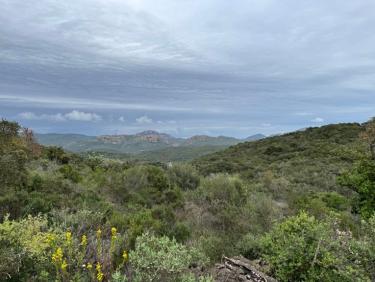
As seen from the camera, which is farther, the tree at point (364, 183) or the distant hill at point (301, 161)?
the distant hill at point (301, 161)

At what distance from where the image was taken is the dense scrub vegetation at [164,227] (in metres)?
5.48

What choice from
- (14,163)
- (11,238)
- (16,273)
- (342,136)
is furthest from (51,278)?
(342,136)

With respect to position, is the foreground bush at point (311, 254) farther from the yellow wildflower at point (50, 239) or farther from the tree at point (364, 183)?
the tree at point (364, 183)

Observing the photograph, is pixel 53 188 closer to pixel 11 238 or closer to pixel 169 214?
pixel 169 214

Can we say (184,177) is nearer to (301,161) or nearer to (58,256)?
(58,256)

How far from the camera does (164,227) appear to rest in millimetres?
9562

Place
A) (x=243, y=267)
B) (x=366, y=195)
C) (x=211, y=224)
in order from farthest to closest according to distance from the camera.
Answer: (x=366, y=195) < (x=211, y=224) < (x=243, y=267)

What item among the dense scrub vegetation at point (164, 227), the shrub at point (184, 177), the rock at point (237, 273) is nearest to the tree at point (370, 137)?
the dense scrub vegetation at point (164, 227)

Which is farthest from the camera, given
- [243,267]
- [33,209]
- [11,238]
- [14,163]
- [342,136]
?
[342,136]

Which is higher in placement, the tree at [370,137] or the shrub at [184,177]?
the tree at [370,137]

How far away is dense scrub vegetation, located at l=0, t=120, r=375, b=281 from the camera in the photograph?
548 cm

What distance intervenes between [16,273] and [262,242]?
172 inches

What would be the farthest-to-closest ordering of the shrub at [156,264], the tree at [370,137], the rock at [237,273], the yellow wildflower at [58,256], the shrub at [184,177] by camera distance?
the shrub at [184,177] → the tree at [370,137] → the rock at [237,273] → the shrub at [156,264] → the yellow wildflower at [58,256]

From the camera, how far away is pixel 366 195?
13.6 meters
